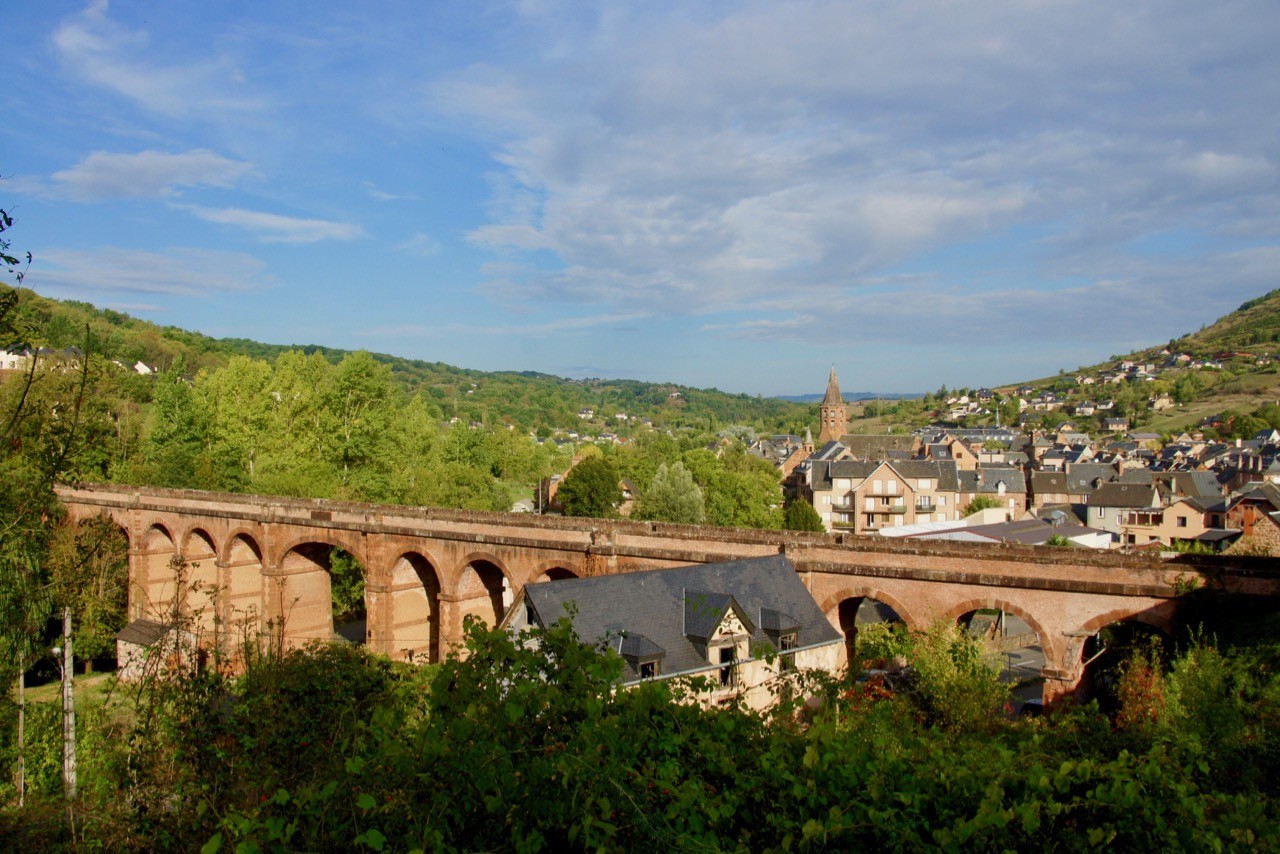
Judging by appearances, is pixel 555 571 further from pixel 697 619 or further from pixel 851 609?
pixel 851 609

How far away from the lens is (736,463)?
76.0m

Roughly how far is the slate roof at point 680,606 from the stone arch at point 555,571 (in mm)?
5677

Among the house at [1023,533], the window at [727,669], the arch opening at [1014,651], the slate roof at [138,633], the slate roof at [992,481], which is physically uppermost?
the slate roof at [992,481]

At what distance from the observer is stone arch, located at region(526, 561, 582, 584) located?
78.2 ft

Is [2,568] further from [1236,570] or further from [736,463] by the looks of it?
[736,463]

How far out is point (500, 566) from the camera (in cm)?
2528

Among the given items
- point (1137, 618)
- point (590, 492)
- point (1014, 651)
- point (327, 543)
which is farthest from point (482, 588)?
point (590, 492)

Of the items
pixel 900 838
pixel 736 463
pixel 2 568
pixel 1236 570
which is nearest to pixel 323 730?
pixel 2 568

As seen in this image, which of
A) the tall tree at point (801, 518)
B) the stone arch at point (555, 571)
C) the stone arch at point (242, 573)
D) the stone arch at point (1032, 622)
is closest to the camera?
the stone arch at point (1032, 622)

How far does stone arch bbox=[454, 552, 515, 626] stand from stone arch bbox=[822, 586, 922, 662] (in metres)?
9.84

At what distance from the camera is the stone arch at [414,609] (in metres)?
28.2

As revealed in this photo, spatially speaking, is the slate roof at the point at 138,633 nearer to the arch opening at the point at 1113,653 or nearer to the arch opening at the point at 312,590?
the arch opening at the point at 312,590

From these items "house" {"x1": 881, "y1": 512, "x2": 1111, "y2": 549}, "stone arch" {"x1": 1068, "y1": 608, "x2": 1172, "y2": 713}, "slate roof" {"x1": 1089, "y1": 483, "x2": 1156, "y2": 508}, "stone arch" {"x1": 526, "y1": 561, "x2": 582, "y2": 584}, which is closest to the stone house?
"slate roof" {"x1": 1089, "y1": 483, "x2": 1156, "y2": 508}

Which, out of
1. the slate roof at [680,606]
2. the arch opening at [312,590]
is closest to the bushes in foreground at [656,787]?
the slate roof at [680,606]
